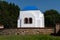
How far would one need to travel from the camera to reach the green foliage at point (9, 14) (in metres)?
53.2

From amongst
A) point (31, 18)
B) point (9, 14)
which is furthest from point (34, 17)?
point (9, 14)

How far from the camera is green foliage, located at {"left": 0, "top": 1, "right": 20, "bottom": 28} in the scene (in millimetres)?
53156

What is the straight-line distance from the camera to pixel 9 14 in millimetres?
60031

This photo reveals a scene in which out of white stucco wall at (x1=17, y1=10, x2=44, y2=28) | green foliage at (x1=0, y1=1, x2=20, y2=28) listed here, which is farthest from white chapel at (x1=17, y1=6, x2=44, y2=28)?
green foliage at (x1=0, y1=1, x2=20, y2=28)

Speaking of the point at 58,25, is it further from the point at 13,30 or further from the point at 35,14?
the point at 35,14

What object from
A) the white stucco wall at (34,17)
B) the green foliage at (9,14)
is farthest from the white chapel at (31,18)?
the green foliage at (9,14)

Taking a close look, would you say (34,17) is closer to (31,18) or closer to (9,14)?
(31,18)

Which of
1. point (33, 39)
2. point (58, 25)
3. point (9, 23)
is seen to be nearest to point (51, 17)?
point (9, 23)

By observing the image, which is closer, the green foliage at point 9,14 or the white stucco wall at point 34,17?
the white stucco wall at point 34,17

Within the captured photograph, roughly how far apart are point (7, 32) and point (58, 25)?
5.74 metres

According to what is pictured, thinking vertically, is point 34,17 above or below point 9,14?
below

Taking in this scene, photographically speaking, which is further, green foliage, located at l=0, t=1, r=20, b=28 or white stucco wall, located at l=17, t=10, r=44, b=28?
green foliage, located at l=0, t=1, r=20, b=28

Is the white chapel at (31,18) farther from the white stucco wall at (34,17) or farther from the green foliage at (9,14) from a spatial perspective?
the green foliage at (9,14)

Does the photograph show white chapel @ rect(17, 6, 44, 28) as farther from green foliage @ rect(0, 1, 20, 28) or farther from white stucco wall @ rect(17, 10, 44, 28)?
green foliage @ rect(0, 1, 20, 28)
